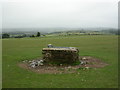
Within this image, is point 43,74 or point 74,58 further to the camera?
point 74,58

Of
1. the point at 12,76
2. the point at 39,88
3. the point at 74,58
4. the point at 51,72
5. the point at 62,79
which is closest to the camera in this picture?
the point at 39,88

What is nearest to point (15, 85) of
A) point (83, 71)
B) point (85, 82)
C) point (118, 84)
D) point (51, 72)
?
point (51, 72)

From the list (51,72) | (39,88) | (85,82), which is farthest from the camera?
(51,72)

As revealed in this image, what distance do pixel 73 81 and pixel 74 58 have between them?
548 centimetres

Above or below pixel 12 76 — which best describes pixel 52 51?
above

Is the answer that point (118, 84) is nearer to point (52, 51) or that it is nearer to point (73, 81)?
point (73, 81)

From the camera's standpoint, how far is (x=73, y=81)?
10219 millimetres

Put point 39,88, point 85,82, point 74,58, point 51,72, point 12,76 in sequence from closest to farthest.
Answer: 1. point 39,88
2. point 85,82
3. point 12,76
4. point 51,72
5. point 74,58

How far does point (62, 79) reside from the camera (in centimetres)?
1067

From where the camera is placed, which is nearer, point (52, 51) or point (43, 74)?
point (43, 74)

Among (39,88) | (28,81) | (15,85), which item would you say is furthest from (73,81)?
(15,85)

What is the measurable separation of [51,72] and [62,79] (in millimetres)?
2190

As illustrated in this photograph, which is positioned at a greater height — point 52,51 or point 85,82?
point 52,51

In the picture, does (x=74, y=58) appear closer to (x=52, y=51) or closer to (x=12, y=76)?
(x=52, y=51)
